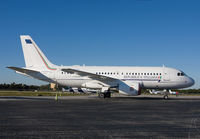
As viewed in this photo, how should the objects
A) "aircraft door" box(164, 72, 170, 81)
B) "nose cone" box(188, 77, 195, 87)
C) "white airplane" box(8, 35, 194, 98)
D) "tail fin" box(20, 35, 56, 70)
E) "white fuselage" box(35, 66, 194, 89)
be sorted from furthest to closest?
"tail fin" box(20, 35, 56, 70) < "nose cone" box(188, 77, 195, 87) < "aircraft door" box(164, 72, 170, 81) < "white fuselage" box(35, 66, 194, 89) < "white airplane" box(8, 35, 194, 98)

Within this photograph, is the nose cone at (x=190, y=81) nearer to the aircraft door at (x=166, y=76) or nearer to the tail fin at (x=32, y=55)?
the aircraft door at (x=166, y=76)

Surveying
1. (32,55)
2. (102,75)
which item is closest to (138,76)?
(102,75)

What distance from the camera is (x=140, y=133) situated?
25.4 feet

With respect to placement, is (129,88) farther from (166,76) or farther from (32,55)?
(32,55)

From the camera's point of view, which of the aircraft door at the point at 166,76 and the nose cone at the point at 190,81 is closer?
the aircraft door at the point at 166,76

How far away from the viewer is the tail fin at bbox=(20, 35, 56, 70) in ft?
109

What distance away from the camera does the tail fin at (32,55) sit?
33281mm

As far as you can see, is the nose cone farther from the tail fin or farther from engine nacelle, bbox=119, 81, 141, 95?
the tail fin

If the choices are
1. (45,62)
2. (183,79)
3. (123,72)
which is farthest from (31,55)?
(183,79)

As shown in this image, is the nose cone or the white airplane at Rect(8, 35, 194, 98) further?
the nose cone

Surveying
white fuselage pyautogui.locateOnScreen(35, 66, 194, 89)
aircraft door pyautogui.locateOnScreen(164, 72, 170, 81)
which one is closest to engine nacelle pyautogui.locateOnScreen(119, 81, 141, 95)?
white fuselage pyautogui.locateOnScreen(35, 66, 194, 89)

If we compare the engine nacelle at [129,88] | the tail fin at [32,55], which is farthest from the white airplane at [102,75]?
the engine nacelle at [129,88]

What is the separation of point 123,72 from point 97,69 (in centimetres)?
365

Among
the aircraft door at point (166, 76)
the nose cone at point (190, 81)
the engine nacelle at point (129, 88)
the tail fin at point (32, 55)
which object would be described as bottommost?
the engine nacelle at point (129, 88)
